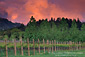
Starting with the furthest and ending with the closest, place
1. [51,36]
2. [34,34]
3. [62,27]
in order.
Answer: [62,27] < [51,36] < [34,34]

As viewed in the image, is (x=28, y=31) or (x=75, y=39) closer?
(x=28, y=31)

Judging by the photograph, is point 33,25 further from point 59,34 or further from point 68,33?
point 68,33

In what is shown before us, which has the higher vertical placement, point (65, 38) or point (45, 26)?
point (45, 26)

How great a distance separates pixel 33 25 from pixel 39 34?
3101mm

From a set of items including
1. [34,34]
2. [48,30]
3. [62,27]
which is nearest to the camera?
[34,34]

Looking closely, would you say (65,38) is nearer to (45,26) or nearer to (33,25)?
(45,26)

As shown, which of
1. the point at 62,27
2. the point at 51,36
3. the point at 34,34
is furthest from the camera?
the point at 62,27

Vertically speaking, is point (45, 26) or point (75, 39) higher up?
point (45, 26)

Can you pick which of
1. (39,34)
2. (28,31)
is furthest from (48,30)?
(28,31)

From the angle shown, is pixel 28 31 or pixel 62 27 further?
pixel 62 27

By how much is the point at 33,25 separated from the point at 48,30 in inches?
287

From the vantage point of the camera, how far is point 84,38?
4194 centimetres

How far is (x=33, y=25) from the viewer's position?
3481cm

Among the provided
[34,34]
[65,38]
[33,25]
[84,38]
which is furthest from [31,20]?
[84,38]
